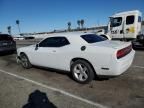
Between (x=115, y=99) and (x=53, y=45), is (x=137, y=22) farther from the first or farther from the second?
(x=115, y=99)

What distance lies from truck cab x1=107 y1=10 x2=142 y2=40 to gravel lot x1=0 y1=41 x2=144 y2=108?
691cm

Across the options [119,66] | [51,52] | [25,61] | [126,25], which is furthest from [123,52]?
[126,25]

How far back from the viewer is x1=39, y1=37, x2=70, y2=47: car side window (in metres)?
6.20

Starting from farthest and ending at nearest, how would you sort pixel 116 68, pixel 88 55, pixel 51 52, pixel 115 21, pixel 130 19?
pixel 115 21 < pixel 130 19 < pixel 51 52 < pixel 88 55 < pixel 116 68

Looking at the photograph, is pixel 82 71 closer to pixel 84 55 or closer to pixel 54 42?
pixel 84 55

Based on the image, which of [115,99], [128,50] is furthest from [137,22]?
[115,99]

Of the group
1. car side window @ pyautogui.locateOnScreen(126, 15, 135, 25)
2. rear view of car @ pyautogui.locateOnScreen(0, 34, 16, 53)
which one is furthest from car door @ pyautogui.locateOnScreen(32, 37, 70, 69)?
car side window @ pyautogui.locateOnScreen(126, 15, 135, 25)

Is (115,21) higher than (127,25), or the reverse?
(115,21)

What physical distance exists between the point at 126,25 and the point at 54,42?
27.5ft

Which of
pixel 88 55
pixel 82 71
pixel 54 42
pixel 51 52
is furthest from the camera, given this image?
pixel 54 42

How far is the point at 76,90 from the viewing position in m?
5.11

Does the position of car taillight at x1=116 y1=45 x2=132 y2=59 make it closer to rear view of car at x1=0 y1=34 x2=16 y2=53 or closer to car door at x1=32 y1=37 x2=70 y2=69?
car door at x1=32 y1=37 x2=70 y2=69

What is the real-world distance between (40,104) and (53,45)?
8.71 feet

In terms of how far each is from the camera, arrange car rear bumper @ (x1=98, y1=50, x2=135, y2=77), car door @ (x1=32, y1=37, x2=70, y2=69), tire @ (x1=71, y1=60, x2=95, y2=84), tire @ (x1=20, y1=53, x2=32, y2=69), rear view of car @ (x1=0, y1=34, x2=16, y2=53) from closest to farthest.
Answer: car rear bumper @ (x1=98, y1=50, x2=135, y2=77) → tire @ (x1=71, y1=60, x2=95, y2=84) → car door @ (x1=32, y1=37, x2=70, y2=69) → tire @ (x1=20, y1=53, x2=32, y2=69) → rear view of car @ (x1=0, y1=34, x2=16, y2=53)
